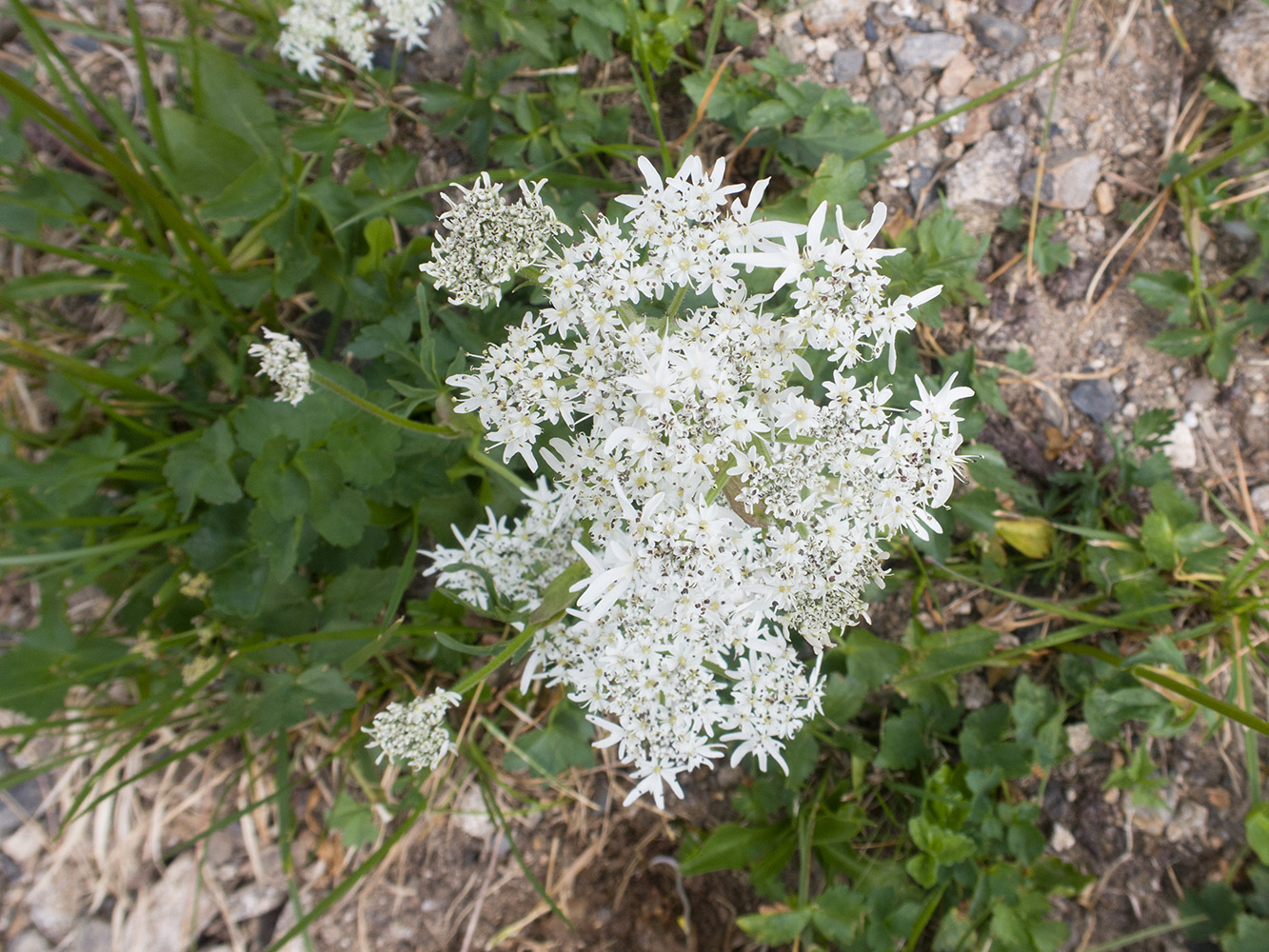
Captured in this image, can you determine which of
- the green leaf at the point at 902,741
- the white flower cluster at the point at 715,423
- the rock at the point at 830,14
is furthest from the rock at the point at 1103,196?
the green leaf at the point at 902,741

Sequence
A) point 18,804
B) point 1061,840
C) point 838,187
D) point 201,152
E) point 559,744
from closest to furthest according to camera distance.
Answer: point 838,187, point 201,152, point 559,744, point 1061,840, point 18,804

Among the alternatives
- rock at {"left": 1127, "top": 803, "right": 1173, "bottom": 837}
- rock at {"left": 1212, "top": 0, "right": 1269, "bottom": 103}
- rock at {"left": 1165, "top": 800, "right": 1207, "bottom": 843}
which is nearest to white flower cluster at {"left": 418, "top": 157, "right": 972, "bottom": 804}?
rock at {"left": 1127, "top": 803, "right": 1173, "bottom": 837}

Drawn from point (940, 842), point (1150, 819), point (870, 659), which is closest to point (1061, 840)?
point (1150, 819)

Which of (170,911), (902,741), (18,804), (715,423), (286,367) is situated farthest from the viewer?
(18,804)

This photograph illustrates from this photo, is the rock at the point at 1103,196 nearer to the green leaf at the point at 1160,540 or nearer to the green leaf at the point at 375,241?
the green leaf at the point at 1160,540

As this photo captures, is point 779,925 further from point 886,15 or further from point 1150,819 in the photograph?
point 886,15

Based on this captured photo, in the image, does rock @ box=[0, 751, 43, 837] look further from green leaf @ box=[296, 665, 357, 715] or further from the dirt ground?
green leaf @ box=[296, 665, 357, 715]
